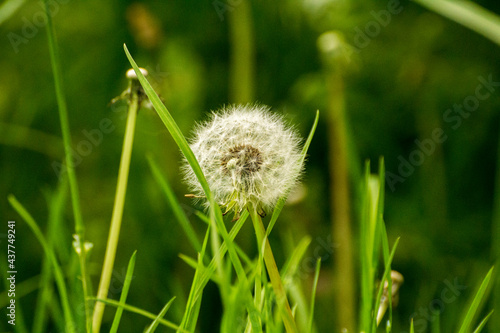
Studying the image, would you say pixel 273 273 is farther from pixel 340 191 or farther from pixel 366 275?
pixel 340 191

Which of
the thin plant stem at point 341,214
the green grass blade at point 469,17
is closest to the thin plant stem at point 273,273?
the green grass blade at point 469,17

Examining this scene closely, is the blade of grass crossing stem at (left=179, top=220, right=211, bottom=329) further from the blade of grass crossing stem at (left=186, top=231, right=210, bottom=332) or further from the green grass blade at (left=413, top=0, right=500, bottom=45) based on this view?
the green grass blade at (left=413, top=0, right=500, bottom=45)

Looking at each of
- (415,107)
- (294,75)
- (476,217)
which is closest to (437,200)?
(476,217)

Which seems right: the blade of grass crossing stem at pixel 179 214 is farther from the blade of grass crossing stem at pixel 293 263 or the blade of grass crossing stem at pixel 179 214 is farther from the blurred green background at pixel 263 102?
the blurred green background at pixel 263 102

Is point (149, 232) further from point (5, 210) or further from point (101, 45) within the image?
point (101, 45)

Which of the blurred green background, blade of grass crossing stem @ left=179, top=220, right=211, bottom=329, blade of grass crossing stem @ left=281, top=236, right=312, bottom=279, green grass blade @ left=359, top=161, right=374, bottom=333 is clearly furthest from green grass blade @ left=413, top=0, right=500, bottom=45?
the blurred green background

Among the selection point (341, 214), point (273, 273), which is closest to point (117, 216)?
point (273, 273)

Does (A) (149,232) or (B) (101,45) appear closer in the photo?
(A) (149,232)
